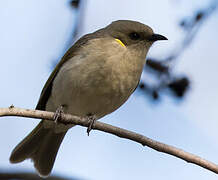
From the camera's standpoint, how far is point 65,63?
581cm

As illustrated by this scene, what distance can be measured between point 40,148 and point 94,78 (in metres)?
1.73

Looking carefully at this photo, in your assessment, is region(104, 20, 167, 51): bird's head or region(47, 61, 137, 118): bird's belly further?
region(104, 20, 167, 51): bird's head

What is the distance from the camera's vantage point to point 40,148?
643cm

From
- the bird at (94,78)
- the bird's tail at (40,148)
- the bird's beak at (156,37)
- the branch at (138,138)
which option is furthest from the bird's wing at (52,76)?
the branch at (138,138)

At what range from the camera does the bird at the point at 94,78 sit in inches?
209

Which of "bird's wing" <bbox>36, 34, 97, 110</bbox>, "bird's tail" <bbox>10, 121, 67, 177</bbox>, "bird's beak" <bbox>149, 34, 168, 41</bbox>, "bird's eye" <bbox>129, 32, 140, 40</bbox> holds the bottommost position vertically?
"bird's tail" <bbox>10, 121, 67, 177</bbox>

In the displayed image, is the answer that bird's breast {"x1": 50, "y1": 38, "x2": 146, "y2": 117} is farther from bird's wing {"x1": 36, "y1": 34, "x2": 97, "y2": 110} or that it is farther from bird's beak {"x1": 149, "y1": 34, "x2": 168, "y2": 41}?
bird's beak {"x1": 149, "y1": 34, "x2": 168, "y2": 41}

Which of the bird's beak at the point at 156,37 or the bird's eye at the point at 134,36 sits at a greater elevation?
the bird's beak at the point at 156,37

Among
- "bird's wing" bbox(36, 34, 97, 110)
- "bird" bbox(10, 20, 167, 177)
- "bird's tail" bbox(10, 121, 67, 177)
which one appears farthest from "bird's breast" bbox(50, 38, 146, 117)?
"bird's tail" bbox(10, 121, 67, 177)

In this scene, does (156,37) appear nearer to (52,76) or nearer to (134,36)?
(134,36)

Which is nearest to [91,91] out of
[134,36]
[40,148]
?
[134,36]

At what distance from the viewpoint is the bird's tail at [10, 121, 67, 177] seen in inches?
236

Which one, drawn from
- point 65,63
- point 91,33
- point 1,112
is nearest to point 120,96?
point 65,63

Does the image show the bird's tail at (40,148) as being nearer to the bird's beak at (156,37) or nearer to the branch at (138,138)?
the branch at (138,138)
